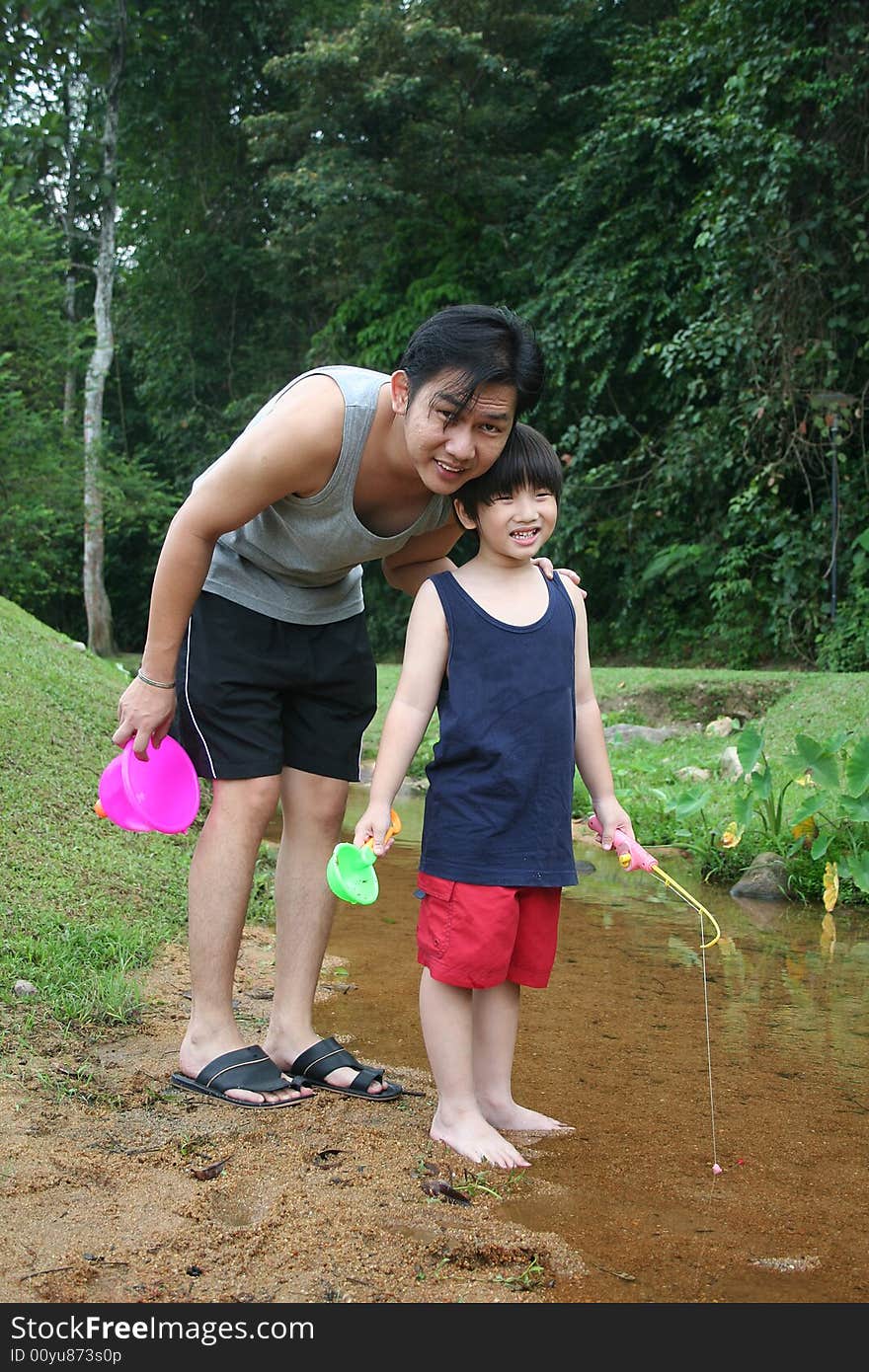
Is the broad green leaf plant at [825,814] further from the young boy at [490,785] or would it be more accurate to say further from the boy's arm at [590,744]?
the young boy at [490,785]

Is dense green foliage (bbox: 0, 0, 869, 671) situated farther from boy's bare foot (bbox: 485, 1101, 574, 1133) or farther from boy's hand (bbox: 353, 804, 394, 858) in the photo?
boy's hand (bbox: 353, 804, 394, 858)

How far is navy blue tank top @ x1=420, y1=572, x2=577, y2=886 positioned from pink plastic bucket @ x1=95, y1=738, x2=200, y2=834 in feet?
2.11

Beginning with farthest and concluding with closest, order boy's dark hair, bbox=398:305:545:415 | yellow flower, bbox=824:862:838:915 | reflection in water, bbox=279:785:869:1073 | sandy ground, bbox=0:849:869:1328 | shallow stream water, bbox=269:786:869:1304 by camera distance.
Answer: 1. yellow flower, bbox=824:862:838:915
2. reflection in water, bbox=279:785:869:1073
3. boy's dark hair, bbox=398:305:545:415
4. shallow stream water, bbox=269:786:869:1304
5. sandy ground, bbox=0:849:869:1328

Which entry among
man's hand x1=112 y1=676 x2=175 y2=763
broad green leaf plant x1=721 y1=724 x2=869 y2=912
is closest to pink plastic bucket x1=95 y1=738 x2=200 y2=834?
man's hand x1=112 y1=676 x2=175 y2=763

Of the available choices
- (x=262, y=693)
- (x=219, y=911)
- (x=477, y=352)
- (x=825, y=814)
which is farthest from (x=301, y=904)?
(x=825, y=814)

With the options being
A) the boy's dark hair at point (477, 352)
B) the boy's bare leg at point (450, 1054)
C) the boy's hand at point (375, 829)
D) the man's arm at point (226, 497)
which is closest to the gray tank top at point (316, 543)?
the man's arm at point (226, 497)

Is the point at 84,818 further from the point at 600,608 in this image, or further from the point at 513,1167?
the point at 600,608

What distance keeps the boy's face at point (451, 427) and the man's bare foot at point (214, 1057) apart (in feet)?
3.93

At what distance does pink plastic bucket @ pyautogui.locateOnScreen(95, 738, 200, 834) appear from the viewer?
2.66 metres

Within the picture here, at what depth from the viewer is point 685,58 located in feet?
39.8

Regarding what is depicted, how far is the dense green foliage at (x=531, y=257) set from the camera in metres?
10.6

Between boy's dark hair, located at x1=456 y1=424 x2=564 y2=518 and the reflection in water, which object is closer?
boy's dark hair, located at x1=456 y1=424 x2=564 y2=518

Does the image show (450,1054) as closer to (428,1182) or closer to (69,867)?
(428,1182)

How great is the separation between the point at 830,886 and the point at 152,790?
241 cm
